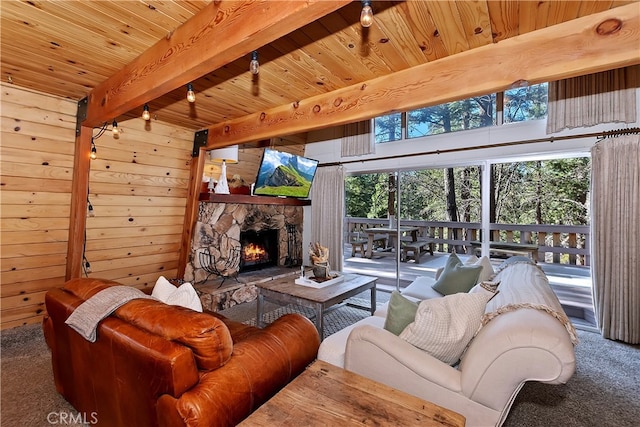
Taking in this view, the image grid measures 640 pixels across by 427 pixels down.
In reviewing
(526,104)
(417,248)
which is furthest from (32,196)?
(526,104)

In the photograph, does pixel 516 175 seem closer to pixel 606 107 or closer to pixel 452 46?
pixel 606 107

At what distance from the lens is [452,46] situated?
6.19 ft

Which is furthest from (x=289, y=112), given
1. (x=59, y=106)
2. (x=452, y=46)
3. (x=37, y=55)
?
(x=59, y=106)

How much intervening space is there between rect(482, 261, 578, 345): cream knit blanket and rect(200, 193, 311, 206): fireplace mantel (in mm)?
3202

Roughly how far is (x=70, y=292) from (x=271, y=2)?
1.94 metres

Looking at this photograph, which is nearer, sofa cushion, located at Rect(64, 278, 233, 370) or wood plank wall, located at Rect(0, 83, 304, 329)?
sofa cushion, located at Rect(64, 278, 233, 370)

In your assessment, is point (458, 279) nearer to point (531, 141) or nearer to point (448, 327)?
point (448, 327)

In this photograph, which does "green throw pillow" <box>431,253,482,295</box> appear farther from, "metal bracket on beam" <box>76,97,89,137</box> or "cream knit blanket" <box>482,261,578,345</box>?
"metal bracket on beam" <box>76,97,89,137</box>

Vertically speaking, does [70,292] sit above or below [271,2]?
below

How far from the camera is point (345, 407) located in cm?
110

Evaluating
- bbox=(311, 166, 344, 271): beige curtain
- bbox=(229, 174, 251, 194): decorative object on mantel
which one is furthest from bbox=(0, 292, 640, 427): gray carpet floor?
bbox=(311, 166, 344, 271): beige curtain

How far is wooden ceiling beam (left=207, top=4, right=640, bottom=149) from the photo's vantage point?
1.49 meters

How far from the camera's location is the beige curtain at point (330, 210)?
5.01 meters

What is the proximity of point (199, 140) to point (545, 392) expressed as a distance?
4185 mm
